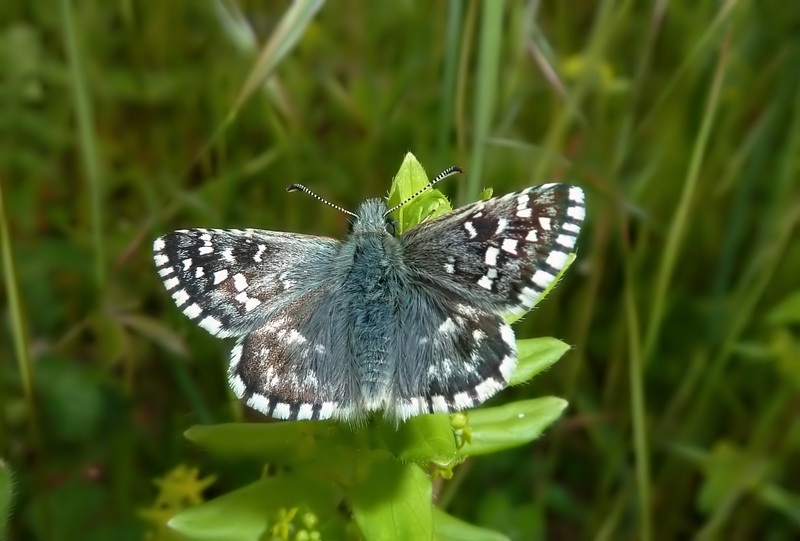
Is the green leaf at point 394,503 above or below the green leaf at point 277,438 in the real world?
below

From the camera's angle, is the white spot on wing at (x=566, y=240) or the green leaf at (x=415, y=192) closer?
the white spot on wing at (x=566, y=240)

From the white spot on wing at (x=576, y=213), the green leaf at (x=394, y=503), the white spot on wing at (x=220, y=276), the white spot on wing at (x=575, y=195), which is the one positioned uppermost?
the white spot on wing at (x=575, y=195)

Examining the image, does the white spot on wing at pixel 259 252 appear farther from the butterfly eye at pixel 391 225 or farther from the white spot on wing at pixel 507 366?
the white spot on wing at pixel 507 366

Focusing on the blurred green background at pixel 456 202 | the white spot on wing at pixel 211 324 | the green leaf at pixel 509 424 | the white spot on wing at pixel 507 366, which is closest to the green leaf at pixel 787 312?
the blurred green background at pixel 456 202

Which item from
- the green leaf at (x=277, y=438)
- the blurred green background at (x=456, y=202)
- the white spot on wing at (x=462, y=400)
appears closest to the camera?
the white spot on wing at (x=462, y=400)

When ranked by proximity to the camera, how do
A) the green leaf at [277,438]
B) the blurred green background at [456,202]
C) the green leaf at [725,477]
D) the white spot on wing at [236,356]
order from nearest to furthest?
the white spot on wing at [236,356] → the green leaf at [277,438] → the blurred green background at [456,202] → the green leaf at [725,477]

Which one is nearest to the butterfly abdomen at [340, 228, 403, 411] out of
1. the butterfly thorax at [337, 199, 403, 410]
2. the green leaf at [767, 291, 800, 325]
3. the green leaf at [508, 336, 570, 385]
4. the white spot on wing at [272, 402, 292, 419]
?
the butterfly thorax at [337, 199, 403, 410]

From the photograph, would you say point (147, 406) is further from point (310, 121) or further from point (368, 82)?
point (368, 82)
